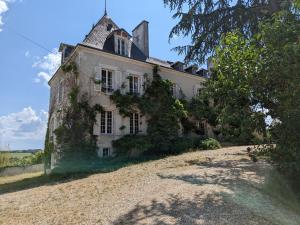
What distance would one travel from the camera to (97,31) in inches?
672

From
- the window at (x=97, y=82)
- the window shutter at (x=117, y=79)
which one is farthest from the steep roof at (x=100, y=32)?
the window at (x=97, y=82)

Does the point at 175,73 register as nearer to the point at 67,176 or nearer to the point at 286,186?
the point at 67,176

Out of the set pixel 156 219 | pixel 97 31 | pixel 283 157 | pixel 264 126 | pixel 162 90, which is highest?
pixel 97 31

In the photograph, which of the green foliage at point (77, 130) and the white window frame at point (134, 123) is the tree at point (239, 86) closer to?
the green foliage at point (77, 130)

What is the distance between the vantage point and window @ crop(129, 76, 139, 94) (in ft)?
55.2

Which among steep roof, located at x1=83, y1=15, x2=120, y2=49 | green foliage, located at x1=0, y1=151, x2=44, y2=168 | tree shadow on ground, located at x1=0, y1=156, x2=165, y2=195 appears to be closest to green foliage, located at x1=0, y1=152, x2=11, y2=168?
green foliage, located at x1=0, y1=151, x2=44, y2=168

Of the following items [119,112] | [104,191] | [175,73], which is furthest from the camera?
[175,73]

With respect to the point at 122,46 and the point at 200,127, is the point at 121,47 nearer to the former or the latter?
the point at 122,46

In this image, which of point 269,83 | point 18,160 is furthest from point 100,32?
point 269,83

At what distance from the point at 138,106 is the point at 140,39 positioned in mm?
6225

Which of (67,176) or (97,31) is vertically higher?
(97,31)

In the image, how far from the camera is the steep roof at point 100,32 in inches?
635

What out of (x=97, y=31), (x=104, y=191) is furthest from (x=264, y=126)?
(x=97, y=31)

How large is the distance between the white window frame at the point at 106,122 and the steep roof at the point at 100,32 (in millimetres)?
4058
